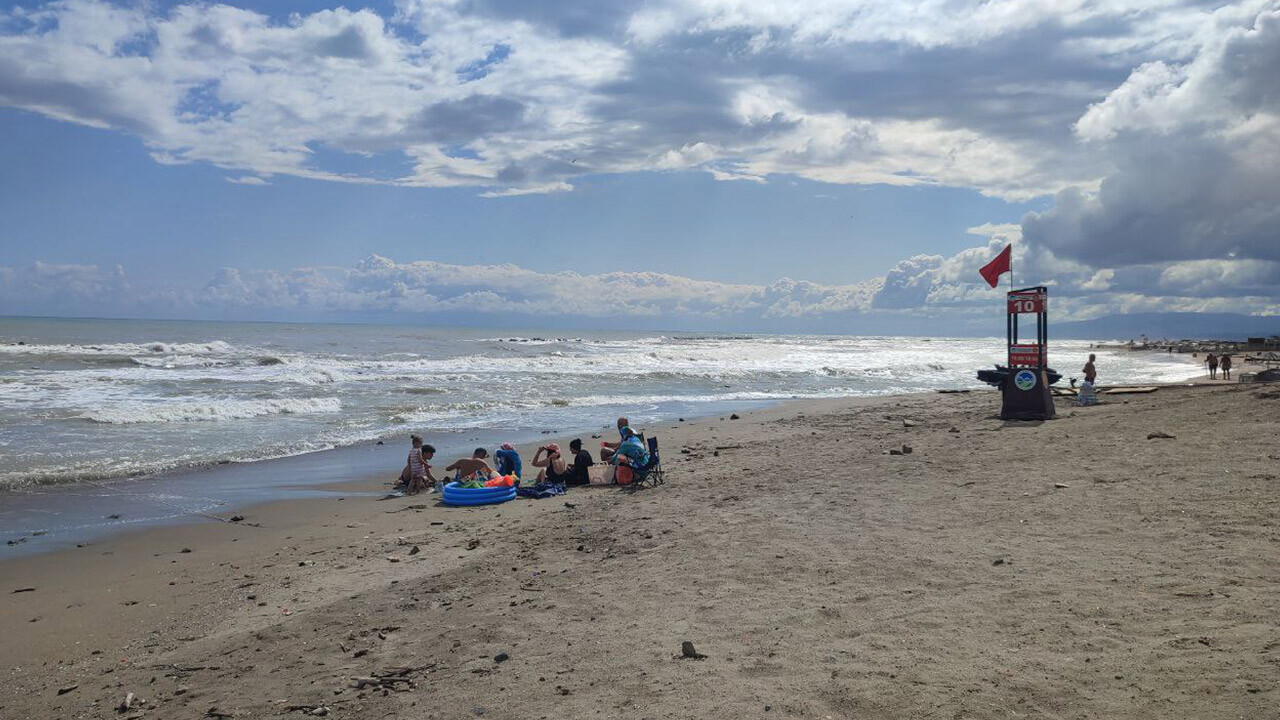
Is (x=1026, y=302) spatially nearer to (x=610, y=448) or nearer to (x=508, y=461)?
(x=610, y=448)

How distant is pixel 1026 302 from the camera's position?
1496 centimetres

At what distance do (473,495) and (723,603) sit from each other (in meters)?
5.50

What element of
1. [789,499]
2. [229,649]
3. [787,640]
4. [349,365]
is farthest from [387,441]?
[349,365]

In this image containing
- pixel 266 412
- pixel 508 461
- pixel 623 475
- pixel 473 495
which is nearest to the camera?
pixel 473 495

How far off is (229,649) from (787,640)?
→ 3640mm

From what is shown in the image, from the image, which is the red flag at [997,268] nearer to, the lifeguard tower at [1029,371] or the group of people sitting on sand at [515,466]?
the lifeguard tower at [1029,371]

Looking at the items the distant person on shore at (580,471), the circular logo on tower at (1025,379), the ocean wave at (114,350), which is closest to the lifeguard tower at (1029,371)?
the circular logo on tower at (1025,379)

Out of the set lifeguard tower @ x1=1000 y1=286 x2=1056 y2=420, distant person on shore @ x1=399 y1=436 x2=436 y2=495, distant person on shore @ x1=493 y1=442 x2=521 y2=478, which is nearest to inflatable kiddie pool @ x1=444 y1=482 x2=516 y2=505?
distant person on shore @ x1=493 y1=442 x2=521 y2=478

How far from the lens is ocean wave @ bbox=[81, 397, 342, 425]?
684 inches

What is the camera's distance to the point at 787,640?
4.64 m

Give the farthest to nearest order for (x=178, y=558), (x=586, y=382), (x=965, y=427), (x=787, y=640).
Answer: (x=586, y=382) → (x=965, y=427) → (x=178, y=558) → (x=787, y=640)

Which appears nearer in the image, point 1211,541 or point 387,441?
point 1211,541

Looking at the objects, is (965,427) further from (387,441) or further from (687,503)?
(387,441)

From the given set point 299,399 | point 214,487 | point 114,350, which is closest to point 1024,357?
point 214,487
